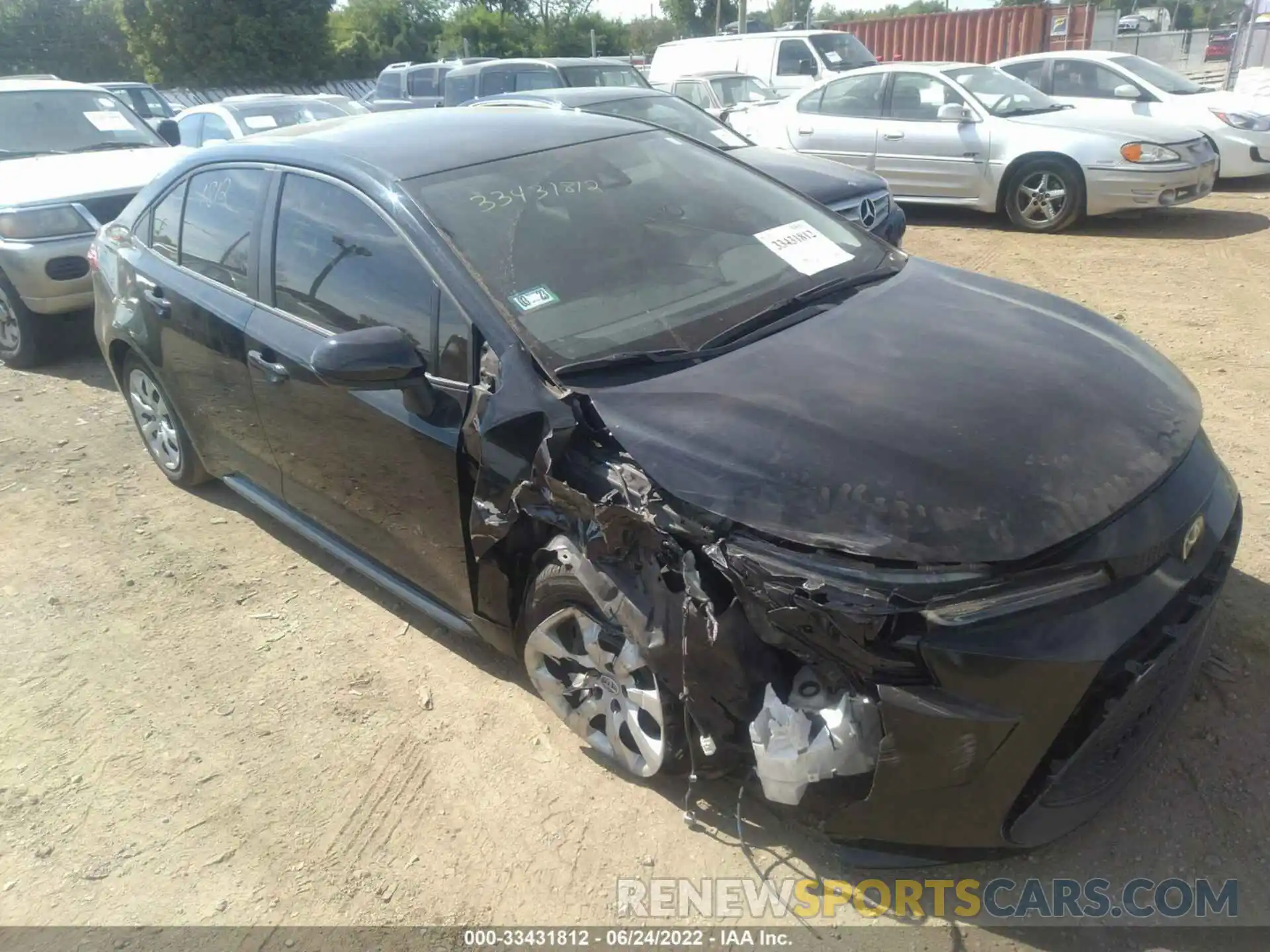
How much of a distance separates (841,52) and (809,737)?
1489cm

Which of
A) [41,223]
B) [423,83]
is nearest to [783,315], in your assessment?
[41,223]

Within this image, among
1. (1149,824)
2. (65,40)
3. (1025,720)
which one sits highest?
(65,40)

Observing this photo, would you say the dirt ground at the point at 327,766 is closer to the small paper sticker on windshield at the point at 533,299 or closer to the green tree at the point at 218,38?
the small paper sticker on windshield at the point at 533,299

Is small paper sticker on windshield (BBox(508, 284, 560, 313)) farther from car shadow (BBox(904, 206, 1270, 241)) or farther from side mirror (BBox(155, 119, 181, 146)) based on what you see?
car shadow (BBox(904, 206, 1270, 241))

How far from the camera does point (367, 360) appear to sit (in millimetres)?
2729

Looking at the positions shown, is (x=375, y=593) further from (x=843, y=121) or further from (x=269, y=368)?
(x=843, y=121)

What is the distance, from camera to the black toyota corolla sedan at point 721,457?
210cm

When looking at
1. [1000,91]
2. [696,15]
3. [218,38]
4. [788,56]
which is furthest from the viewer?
[696,15]

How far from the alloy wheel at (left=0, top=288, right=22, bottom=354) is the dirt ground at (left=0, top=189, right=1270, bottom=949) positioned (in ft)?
8.46

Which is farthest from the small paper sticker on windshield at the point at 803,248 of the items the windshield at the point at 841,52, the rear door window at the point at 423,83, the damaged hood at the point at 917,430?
the rear door window at the point at 423,83

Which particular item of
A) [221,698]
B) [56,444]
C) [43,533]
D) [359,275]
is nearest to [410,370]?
[359,275]

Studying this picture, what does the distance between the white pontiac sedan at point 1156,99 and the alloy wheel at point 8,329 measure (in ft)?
30.6

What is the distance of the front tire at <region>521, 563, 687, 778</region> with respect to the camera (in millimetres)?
2572

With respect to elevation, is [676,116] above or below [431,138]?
below
